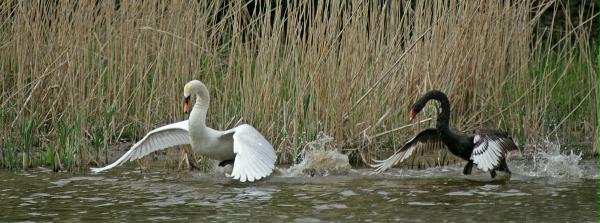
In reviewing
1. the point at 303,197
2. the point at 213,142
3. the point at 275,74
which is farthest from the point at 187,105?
the point at 303,197

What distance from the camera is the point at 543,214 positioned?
6430 millimetres

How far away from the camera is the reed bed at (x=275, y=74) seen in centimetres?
875

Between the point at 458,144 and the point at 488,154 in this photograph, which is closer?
the point at 488,154

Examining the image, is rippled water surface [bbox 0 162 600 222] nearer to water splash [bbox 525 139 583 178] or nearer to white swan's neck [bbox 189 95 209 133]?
water splash [bbox 525 139 583 178]

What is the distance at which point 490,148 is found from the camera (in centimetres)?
793

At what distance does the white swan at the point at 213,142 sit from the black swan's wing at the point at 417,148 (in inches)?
37.5

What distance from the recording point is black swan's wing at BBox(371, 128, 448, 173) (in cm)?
835

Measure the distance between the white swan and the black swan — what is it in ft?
3.52

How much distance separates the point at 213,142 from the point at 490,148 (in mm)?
2063

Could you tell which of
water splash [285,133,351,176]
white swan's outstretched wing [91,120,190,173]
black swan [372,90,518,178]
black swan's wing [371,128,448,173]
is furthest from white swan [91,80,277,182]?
black swan [372,90,518,178]

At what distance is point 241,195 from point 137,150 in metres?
1.51

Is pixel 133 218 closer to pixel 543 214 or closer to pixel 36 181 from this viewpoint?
pixel 36 181

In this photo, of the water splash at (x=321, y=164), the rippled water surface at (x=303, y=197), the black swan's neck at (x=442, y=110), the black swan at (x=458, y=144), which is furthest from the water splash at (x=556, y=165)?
the water splash at (x=321, y=164)

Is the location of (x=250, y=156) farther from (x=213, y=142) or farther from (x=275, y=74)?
(x=275, y=74)
